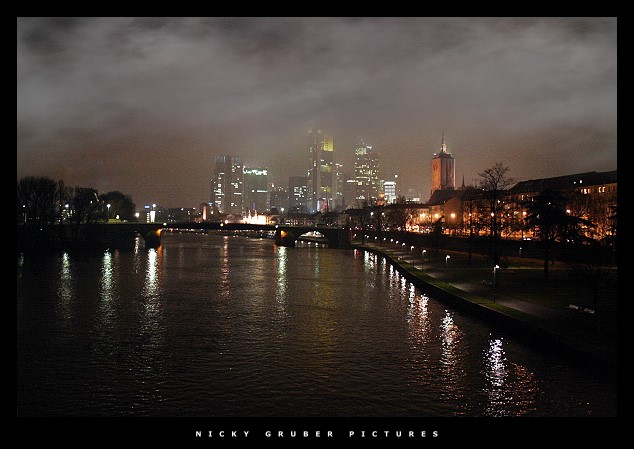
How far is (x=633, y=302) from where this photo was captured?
10.5m

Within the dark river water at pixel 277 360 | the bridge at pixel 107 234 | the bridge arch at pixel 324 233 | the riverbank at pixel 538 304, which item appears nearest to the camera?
the dark river water at pixel 277 360

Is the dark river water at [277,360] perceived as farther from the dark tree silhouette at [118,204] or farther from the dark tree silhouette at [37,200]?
the dark tree silhouette at [118,204]

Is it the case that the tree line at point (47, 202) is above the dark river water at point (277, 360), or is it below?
above

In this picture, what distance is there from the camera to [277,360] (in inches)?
744

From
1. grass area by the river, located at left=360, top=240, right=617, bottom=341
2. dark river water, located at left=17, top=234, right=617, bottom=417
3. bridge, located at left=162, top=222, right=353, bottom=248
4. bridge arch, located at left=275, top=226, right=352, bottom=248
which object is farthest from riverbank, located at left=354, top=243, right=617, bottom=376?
bridge, located at left=162, top=222, right=353, bottom=248

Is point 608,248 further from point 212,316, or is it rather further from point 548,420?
point 212,316

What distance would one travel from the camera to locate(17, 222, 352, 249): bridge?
69.3 m

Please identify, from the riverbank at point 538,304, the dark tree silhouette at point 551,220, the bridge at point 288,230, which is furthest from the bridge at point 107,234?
the dark tree silhouette at point 551,220

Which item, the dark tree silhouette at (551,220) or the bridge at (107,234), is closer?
the dark tree silhouette at (551,220)

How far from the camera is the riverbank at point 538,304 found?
1756cm

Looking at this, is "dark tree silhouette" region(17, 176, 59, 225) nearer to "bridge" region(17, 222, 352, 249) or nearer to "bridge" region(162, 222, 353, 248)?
"bridge" region(17, 222, 352, 249)

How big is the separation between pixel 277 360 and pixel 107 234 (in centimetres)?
7201

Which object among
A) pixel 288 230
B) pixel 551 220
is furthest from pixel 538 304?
pixel 288 230

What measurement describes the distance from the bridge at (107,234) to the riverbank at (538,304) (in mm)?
47919
